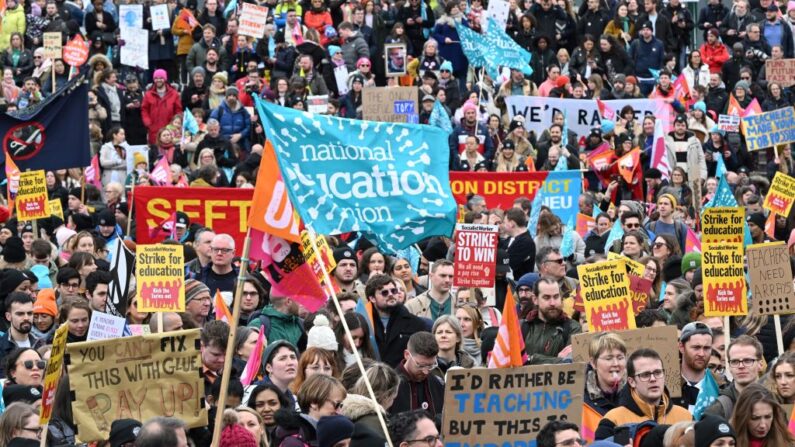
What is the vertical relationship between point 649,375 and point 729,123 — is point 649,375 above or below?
below

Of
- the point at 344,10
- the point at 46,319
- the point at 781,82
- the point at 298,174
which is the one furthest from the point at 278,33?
the point at 298,174

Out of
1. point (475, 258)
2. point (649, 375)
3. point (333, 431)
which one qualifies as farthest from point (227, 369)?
point (475, 258)

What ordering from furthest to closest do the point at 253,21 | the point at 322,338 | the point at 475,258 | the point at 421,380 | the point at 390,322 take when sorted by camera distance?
1. the point at 253,21
2. the point at 475,258
3. the point at 390,322
4. the point at 322,338
5. the point at 421,380

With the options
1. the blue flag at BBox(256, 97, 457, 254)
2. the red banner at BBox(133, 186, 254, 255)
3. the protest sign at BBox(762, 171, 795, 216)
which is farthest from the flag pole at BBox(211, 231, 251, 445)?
the protest sign at BBox(762, 171, 795, 216)

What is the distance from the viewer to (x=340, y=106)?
83.9 ft

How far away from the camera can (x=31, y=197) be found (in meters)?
16.8

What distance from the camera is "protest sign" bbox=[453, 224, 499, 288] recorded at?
14.2 meters

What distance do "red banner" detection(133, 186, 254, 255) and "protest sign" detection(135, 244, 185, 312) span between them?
521cm

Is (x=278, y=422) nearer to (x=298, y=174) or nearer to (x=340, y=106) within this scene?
(x=298, y=174)

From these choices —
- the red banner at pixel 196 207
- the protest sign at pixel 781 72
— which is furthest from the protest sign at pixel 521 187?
the protest sign at pixel 781 72

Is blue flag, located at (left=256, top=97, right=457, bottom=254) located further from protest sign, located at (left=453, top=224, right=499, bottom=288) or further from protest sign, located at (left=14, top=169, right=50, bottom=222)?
protest sign, located at (left=14, top=169, right=50, bottom=222)

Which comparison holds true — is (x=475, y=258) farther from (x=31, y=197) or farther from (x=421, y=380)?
(x=31, y=197)

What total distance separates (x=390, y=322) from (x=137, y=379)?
341 centimetres

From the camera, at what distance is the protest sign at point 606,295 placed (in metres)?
12.6
